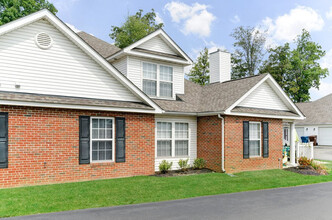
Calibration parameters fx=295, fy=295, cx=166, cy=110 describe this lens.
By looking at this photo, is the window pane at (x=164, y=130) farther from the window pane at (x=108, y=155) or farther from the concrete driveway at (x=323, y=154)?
the concrete driveway at (x=323, y=154)

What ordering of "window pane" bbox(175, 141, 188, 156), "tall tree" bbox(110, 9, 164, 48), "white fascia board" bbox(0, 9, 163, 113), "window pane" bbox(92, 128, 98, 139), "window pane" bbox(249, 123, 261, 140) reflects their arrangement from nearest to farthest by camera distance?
"white fascia board" bbox(0, 9, 163, 113)
"window pane" bbox(92, 128, 98, 139)
"window pane" bbox(175, 141, 188, 156)
"window pane" bbox(249, 123, 261, 140)
"tall tree" bbox(110, 9, 164, 48)

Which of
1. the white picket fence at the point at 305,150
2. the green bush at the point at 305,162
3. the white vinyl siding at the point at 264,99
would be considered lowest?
the green bush at the point at 305,162

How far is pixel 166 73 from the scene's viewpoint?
51.4 ft

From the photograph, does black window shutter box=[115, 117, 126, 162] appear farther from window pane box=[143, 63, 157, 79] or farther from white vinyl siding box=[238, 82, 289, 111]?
white vinyl siding box=[238, 82, 289, 111]

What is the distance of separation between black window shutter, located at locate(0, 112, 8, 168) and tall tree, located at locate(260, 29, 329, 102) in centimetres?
4126

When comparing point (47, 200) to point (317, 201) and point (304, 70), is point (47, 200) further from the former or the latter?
point (304, 70)

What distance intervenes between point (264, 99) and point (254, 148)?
282 cm

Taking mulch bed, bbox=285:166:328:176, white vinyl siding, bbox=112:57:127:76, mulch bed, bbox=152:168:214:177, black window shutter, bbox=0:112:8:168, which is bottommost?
mulch bed, bbox=285:166:328:176

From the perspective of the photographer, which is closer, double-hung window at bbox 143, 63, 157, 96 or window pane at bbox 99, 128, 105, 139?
window pane at bbox 99, 128, 105, 139

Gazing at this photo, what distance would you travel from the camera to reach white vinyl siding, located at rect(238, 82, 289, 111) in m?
15.7

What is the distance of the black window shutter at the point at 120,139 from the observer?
12.3 metres

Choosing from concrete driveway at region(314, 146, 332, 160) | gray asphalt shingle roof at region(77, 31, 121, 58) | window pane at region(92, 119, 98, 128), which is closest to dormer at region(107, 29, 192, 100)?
gray asphalt shingle roof at region(77, 31, 121, 58)

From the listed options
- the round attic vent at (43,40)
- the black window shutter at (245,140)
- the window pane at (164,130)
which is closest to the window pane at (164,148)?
the window pane at (164,130)

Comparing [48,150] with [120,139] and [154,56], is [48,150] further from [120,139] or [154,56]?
[154,56]
